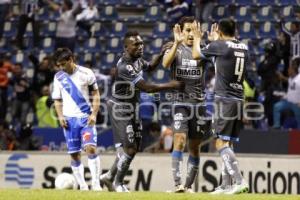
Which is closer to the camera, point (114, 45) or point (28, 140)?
point (28, 140)

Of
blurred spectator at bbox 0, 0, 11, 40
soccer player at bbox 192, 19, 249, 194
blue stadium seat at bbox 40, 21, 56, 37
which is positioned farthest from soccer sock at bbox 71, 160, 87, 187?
blurred spectator at bbox 0, 0, 11, 40

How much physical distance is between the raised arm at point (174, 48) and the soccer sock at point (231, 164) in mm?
1625

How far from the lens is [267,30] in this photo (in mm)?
25750

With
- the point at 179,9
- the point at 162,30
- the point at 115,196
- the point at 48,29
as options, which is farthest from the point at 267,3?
the point at 115,196

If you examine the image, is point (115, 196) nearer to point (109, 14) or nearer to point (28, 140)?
point (28, 140)

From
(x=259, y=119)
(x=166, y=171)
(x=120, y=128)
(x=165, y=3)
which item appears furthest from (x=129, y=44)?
(x=165, y=3)

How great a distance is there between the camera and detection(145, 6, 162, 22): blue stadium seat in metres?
27.1

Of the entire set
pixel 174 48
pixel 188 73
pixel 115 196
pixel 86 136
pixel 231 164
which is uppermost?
pixel 174 48

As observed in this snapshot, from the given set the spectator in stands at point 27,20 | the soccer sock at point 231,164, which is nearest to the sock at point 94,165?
the soccer sock at point 231,164

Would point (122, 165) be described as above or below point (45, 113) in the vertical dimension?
below

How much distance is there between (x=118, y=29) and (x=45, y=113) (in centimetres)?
406

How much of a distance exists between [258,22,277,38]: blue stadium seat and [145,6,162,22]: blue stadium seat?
276cm

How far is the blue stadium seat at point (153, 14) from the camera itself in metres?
27.1

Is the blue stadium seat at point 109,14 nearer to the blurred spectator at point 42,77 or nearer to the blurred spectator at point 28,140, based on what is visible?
the blurred spectator at point 42,77
